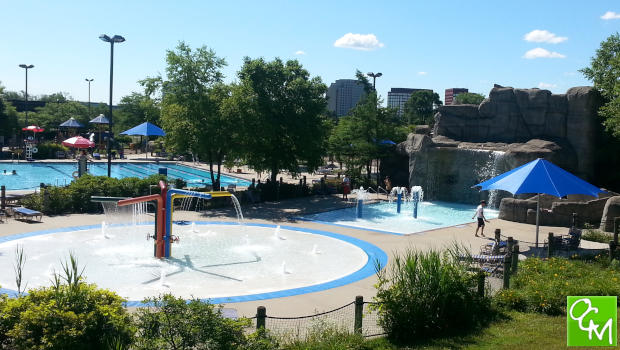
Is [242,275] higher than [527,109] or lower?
lower

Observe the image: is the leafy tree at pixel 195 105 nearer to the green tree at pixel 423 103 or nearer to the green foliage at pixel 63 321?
the green foliage at pixel 63 321

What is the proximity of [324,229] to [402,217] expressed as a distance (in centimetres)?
546

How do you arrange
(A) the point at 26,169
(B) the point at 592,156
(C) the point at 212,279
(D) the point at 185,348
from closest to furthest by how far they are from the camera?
(D) the point at 185,348 → (C) the point at 212,279 → (B) the point at 592,156 → (A) the point at 26,169

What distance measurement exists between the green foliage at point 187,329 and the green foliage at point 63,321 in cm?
35

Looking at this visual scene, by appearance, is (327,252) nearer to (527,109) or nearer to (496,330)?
(496,330)

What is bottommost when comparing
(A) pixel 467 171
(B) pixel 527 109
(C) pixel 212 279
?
(C) pixel 212 279

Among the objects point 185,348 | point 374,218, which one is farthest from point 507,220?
point 185,348

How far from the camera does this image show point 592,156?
1164 inches

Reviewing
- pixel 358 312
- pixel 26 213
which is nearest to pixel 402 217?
pixel 26 213

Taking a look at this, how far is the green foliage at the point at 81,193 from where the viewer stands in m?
22.8

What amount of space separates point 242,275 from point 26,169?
35.4 meters

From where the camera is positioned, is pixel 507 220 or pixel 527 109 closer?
pixel 507 220

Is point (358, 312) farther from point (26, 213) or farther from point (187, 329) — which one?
point (26, 213)

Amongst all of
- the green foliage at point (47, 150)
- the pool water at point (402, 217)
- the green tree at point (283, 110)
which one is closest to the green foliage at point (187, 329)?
the pool water at point (402, 217)
